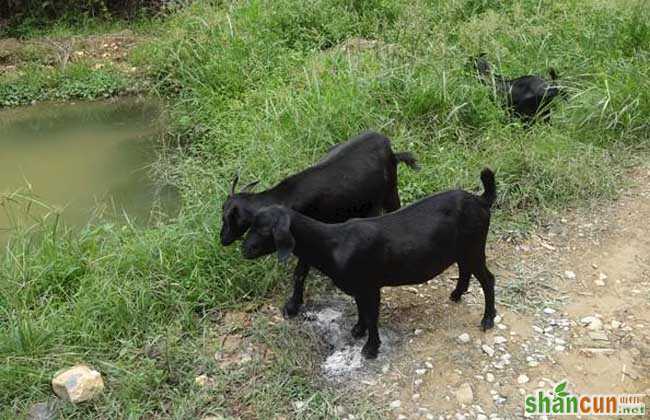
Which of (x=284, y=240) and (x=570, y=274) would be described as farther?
(x=570, y=274)

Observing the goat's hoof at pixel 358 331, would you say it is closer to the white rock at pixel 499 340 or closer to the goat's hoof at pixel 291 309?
the goat's hoof at pixel 291 309

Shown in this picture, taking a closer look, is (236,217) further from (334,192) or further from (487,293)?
(487,293)

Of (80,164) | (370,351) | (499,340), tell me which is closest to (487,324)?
(499,340)

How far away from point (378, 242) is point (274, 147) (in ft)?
7.01

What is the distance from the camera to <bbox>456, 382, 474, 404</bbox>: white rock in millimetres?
3604

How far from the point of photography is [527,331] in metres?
4.07

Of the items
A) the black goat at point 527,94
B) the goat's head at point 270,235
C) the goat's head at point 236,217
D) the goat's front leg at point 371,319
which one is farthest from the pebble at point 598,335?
the black goat at point 527,94

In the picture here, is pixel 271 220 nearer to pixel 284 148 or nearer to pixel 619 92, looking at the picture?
pixel 284 148

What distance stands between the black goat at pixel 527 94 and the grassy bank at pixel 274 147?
15 centimetres

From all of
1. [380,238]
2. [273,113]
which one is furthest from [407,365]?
[273,113]

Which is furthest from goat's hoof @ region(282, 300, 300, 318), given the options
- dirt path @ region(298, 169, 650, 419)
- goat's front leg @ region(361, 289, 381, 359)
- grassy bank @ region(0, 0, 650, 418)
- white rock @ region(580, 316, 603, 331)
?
white rock @ region(580, 316, 603, 331)

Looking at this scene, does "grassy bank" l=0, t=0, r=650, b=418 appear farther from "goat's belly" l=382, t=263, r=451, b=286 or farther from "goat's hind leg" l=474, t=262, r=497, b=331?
"goat's hind leg" l=474, t=262, r=497, b=331

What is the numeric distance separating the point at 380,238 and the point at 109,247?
2.05m

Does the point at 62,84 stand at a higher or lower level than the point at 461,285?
lower
